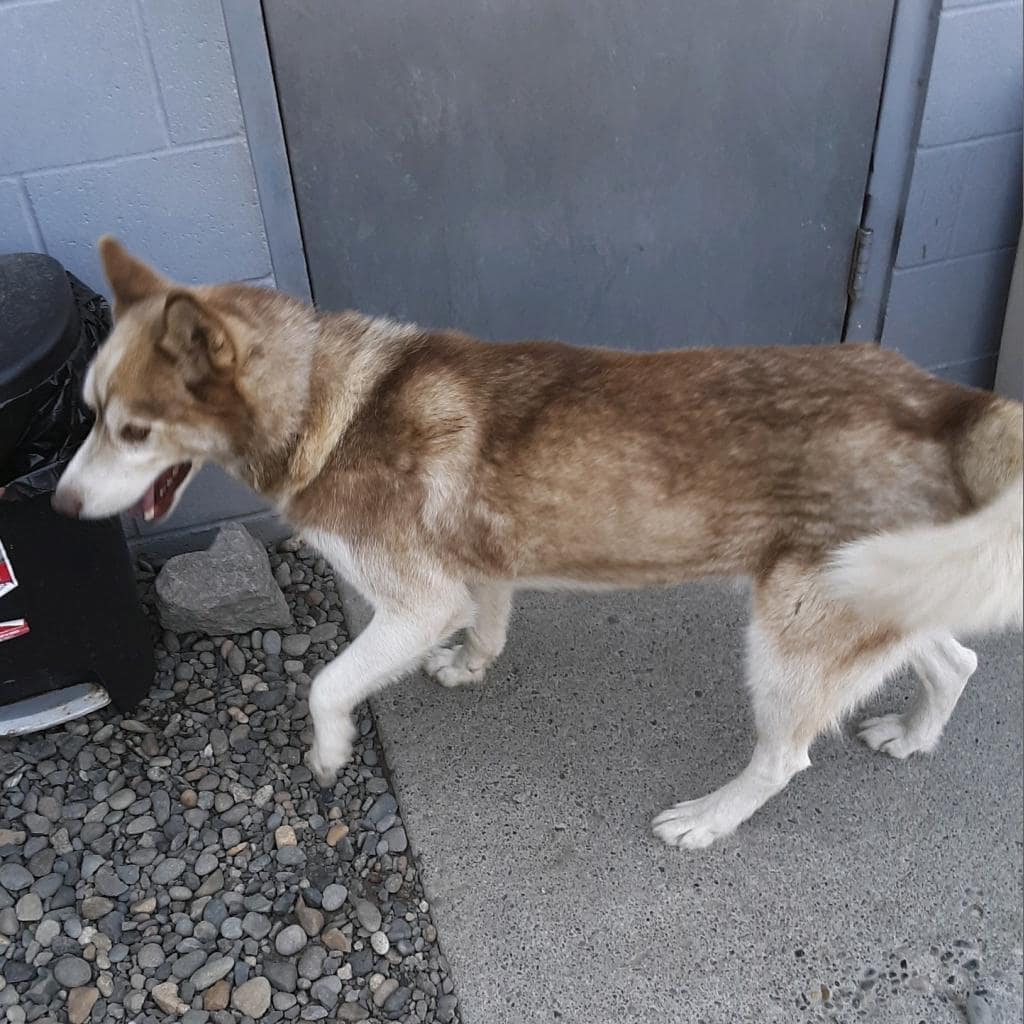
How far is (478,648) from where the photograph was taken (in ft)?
10.1

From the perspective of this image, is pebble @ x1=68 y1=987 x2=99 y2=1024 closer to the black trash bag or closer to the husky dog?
the husky dog

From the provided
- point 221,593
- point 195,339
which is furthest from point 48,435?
point 221,593

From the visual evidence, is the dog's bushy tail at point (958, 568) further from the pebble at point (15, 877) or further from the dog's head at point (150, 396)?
the pebble at point (15, 877)

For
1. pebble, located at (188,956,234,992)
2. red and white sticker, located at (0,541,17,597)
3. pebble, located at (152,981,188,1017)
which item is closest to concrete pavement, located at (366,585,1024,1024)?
pebble, located at (188,956,234,992)

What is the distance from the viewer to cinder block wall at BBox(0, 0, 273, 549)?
2.73 m

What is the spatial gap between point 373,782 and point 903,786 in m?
1.50

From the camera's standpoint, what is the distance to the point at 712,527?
224cm

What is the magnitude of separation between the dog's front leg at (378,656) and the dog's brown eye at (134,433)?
0.69m

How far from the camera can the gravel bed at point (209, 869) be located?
2406 millimetres

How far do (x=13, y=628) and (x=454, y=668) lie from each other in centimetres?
125

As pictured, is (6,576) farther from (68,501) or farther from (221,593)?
(221,593)

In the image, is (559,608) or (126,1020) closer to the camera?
(126,1020)

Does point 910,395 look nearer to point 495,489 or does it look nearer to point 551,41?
point 495,489

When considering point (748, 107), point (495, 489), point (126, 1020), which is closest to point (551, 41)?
point (748, 107)
